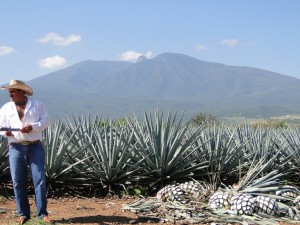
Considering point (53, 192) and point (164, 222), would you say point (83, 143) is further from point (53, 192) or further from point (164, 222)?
point (164, 222)

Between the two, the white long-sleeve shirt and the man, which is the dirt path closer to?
the man

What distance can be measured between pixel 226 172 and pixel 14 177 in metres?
3.24

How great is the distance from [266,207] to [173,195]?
3.58ft

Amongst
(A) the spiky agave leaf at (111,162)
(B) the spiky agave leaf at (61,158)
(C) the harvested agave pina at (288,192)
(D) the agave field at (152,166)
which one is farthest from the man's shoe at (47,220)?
(C) the harvested agave pina at (288,192)

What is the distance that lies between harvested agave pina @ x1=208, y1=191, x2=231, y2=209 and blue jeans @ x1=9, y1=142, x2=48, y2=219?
6.03 ft

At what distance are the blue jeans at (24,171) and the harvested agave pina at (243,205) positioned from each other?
1996 mm

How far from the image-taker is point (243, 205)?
5695 mm

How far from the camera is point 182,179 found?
745 centimetres

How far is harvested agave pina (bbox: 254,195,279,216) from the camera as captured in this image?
18.9ft

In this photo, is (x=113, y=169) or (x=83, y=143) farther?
(x=83, y=143)

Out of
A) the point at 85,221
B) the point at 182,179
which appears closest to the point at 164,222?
the point at 85,221

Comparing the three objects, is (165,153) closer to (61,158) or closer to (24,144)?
(61,158)

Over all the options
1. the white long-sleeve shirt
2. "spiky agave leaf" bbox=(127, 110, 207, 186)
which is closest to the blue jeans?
the white long-sleeve shirt

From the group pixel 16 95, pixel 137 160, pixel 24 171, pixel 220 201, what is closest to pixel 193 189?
pixel 220 201
